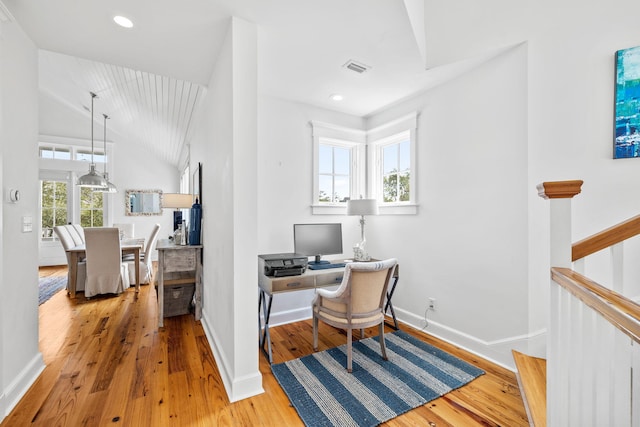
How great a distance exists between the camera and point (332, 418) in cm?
164

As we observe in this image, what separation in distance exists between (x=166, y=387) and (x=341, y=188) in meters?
2.64

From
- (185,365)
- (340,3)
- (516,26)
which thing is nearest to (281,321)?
(185,365)

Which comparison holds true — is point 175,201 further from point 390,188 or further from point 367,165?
point 390,188

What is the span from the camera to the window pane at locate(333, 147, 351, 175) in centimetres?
352

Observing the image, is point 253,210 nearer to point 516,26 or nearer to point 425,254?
point 425,254

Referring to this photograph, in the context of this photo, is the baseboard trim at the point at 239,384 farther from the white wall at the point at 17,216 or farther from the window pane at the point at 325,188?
the window pane at the point at 325,188

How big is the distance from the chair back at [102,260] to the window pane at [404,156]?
3.94 m

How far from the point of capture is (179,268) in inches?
122

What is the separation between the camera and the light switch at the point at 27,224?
1878 millimetres

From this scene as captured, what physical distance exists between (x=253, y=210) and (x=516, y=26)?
93.5 inches

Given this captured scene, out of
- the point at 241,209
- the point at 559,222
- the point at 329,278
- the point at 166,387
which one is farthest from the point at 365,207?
the point at 166,387

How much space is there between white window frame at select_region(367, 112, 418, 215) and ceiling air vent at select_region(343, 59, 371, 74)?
82cm

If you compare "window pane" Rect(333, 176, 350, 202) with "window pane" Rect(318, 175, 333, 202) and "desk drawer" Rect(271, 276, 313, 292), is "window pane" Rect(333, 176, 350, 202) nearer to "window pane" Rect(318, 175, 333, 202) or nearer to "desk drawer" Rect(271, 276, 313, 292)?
"window pane" Rect(318, 175, 333, 202)

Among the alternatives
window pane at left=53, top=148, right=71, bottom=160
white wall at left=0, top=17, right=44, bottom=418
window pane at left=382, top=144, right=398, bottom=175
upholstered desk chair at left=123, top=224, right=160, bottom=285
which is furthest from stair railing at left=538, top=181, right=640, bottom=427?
window pane at left=53, top=148, right=71, bottom=160
